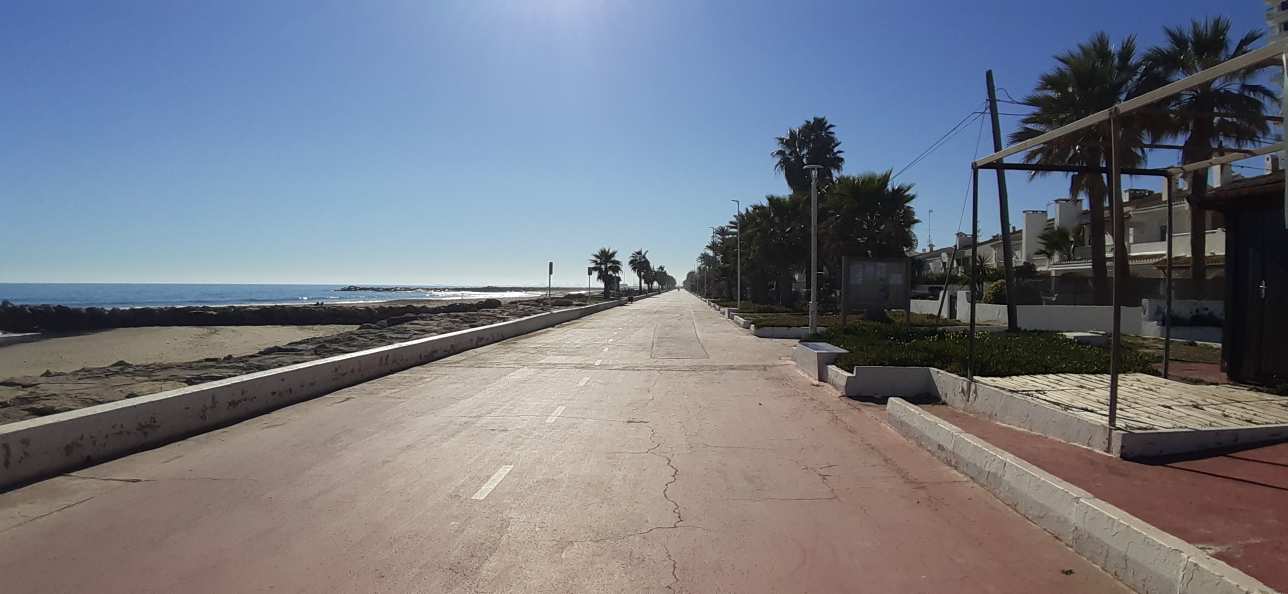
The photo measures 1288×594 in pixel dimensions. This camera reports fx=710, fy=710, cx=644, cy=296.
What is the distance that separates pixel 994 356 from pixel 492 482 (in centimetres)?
835

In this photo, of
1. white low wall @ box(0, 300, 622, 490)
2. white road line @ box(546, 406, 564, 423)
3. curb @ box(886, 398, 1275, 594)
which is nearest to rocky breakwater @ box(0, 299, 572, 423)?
white low wall @ box(0, 300, 622, 490)

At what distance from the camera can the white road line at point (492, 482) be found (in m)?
5.95

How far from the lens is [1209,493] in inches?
204

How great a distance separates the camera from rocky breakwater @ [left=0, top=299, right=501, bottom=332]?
46375 millimetres

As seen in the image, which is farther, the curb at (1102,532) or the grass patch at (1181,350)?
the grass patch at (1181,350)

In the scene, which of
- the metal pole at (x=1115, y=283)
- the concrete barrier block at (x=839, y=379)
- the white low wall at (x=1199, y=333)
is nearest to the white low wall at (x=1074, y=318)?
the white low wall at (x=1199, y=333)

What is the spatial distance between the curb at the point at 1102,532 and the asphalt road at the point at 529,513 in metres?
0.14

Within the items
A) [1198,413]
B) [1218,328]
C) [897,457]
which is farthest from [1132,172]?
[1218,328]

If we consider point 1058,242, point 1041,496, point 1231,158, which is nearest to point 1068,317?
point 1058,242

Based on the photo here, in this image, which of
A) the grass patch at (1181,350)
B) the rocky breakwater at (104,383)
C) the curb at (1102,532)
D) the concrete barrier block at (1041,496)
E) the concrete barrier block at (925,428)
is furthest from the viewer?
the grass patch at (1181,350)

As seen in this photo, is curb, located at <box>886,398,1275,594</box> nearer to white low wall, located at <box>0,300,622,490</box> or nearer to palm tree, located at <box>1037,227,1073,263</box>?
white low wall, located at <box>0,300,622,490</box>

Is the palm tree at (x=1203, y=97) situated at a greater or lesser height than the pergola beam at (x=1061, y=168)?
greater

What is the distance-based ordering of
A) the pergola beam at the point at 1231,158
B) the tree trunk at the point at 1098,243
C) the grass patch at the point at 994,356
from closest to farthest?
1. the pergola beam at the point at 1231,158
2. the grass patch at the point at 994,356
3. the tree trunk at the point at 1098,243

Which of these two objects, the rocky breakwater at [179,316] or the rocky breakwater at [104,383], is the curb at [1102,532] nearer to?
the rocky breakwater at [104,383]
